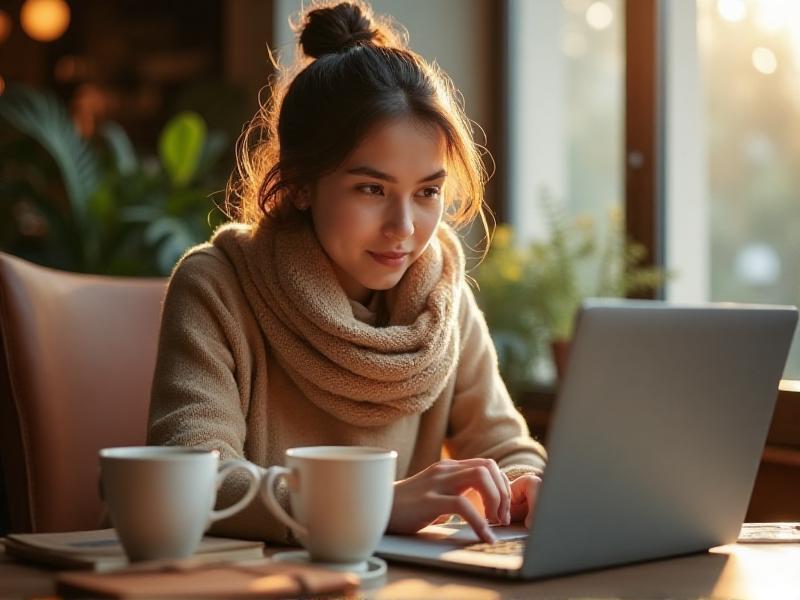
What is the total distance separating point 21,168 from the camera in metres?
3.94

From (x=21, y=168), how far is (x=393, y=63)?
2.75 m

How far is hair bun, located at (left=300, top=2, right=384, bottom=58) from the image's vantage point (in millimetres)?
1614

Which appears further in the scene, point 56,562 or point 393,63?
point 393,63

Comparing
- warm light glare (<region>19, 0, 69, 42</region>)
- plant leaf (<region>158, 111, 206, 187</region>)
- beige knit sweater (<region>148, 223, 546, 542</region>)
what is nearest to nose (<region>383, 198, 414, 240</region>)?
beige knit sweater (<region>148, 223, 546, 542</region>)

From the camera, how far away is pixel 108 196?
341cm

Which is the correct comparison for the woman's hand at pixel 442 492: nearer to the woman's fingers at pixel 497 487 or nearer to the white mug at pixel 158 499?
the woman's fingers at pixel 497 487

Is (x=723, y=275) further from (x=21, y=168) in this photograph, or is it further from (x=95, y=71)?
(x=95, y=71)

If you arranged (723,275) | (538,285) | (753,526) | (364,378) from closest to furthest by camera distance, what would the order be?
(753,526) < (364,378) < (723,275) < (538,285)

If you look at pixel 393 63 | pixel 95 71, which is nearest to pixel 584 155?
pixel 393 63

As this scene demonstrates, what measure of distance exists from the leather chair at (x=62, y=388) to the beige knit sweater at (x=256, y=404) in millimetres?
282

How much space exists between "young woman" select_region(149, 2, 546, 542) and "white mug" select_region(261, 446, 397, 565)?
1.25ft

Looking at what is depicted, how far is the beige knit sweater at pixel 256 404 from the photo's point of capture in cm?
131

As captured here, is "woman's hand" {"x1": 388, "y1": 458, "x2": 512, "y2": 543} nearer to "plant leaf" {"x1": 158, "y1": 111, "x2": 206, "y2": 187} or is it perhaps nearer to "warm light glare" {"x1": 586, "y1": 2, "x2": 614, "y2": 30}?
"warm light glare" {"x1": 586, "y1": 2, "x2": 614, "y2": 30}

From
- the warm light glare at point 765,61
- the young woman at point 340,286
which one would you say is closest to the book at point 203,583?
the young woman at point 340,286
